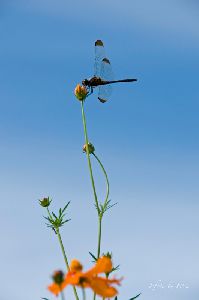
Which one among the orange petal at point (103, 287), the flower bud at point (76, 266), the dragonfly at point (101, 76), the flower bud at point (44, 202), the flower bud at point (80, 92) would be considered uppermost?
the dragonfly at point (101, 76)

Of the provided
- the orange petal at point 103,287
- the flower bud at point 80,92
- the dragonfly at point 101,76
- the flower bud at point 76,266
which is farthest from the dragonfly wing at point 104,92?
the orange petal at point 103,287

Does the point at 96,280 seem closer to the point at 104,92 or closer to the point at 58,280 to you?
the point at 58,280

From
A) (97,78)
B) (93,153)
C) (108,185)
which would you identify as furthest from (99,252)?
(97,78)

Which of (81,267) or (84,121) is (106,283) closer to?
(81,267)

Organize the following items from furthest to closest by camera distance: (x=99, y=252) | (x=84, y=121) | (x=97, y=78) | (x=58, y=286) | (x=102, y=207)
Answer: (x=97, y=78)
(x=84, y=121)
(x=102, y=207)
(x=99, y=252)
(x=58, y=286)

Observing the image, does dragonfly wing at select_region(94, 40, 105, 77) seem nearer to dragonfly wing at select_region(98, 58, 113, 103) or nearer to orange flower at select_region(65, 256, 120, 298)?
dragonfly wing at select_region(98, 58, 113, 103)

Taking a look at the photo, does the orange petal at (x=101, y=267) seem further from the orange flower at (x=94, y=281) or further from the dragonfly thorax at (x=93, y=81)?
the dragonfly thorax at (x=93, y=81)

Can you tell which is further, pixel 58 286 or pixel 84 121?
pixel 84 121
